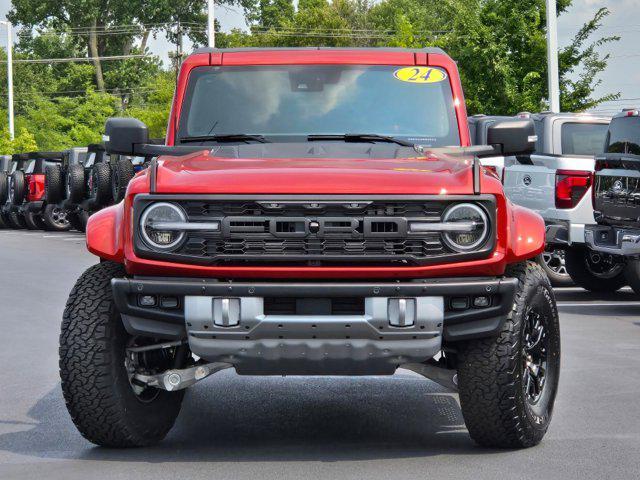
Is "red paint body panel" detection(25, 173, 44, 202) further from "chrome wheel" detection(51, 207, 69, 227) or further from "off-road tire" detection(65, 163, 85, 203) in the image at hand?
"off-road tire" detection(65, 163, 85, 203)

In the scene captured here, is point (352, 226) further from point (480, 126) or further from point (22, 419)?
point (480, 126)

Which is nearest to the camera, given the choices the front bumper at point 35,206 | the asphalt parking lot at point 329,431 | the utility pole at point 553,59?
the asphalt parking lot at point 329,431

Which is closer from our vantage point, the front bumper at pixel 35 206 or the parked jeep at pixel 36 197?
the parked jeep at pixel 36 197

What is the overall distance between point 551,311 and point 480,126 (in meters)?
11.2

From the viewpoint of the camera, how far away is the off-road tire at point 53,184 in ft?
109

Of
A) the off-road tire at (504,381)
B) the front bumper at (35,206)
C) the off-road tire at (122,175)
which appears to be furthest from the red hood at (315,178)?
the front bumper at (35,206)

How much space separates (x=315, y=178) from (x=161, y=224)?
706mm

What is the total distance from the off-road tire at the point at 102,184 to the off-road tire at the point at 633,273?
52.1 feet

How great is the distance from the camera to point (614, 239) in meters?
14.2

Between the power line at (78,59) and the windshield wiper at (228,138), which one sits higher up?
the power line at (78,59)

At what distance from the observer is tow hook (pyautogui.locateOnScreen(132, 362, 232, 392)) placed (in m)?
6.84

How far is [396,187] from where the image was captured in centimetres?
650

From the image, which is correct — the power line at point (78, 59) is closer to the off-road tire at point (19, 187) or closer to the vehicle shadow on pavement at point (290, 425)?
the off-road tire at point (19, 187)

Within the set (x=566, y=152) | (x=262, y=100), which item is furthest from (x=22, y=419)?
(x=566, y=152)
